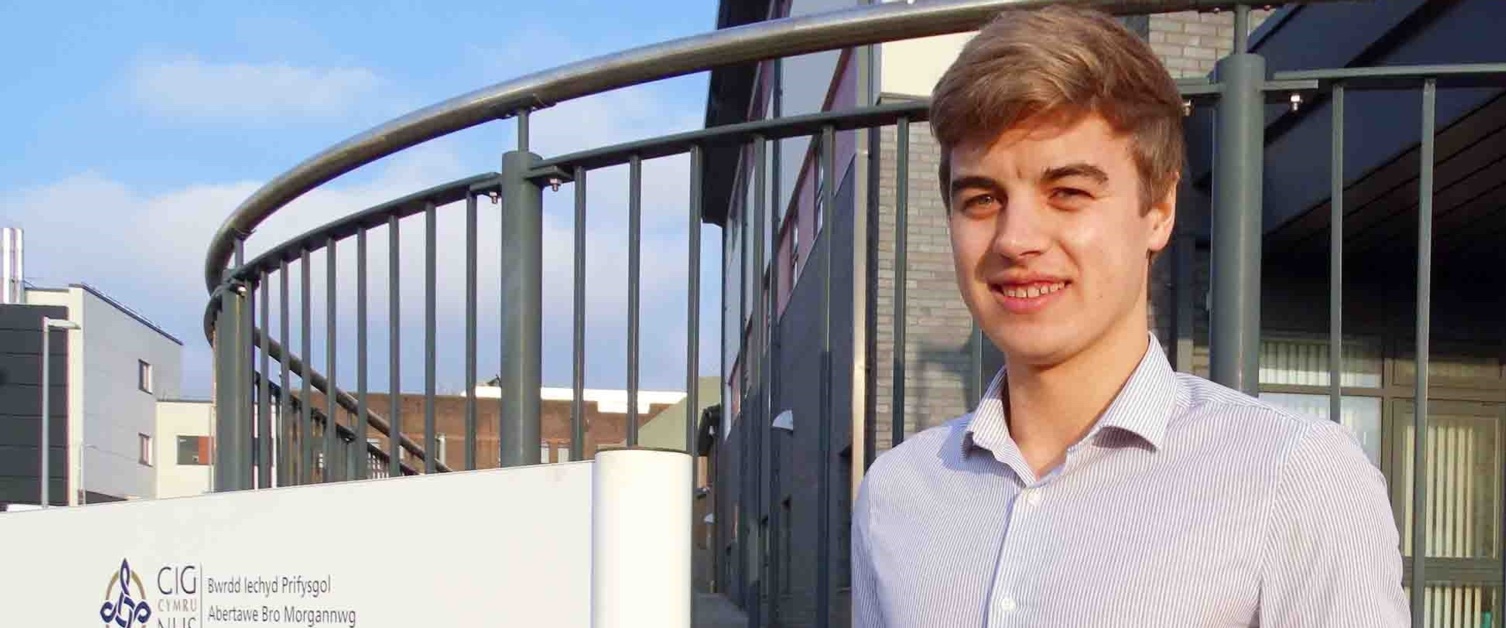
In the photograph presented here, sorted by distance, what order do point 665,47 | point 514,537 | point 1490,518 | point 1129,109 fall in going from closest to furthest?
point 1129,109 < point 514,537 < point 665,47 < point 1490,518

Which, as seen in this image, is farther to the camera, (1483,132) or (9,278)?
(9,278)

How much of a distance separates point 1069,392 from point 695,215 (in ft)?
3.80

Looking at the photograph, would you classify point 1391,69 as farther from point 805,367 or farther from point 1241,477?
point 805,367

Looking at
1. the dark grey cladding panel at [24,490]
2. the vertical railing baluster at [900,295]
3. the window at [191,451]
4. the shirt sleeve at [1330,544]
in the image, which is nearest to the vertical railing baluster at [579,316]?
the vertical railing baluster at [900,295]

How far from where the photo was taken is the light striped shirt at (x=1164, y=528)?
53.2 inches

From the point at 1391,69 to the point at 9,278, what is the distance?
48867 millimetres

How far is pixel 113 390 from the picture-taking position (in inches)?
2003

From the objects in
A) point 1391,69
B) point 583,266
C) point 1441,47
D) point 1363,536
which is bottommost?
point 1363,536

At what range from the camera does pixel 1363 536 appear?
1.33 meters

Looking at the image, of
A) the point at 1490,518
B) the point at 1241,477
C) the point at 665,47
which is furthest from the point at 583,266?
the point at 1490,518

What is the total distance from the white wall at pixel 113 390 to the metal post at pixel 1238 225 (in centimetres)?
4662

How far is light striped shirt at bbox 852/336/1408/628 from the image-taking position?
1.35 metres

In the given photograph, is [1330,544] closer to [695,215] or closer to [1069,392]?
[1069,392]

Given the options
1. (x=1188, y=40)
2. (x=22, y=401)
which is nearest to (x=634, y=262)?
(x=1188, y=40)
